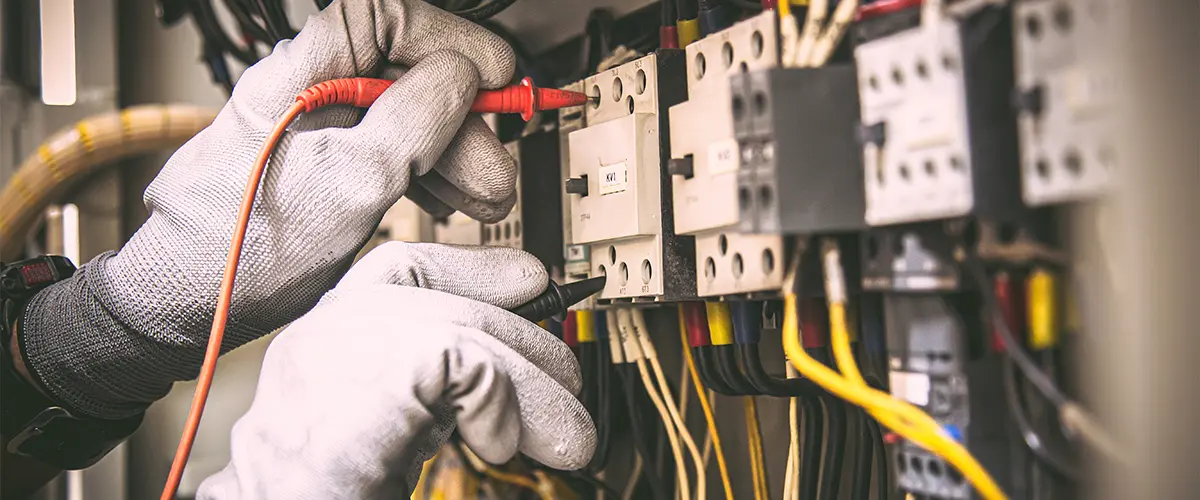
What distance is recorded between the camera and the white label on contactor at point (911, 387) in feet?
2.16

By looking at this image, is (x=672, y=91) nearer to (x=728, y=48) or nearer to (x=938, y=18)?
(x=728, y=48)

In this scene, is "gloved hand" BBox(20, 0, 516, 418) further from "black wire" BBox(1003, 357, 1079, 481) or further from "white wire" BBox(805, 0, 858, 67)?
"black wire" BBox(1003, 357, 1079, 481)

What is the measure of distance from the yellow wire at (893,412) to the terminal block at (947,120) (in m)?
0.11

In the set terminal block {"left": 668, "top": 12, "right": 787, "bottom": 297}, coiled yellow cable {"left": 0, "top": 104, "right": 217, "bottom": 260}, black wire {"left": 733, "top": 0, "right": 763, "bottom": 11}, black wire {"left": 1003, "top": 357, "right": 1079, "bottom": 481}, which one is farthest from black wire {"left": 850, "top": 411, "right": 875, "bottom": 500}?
coiled yellow cable {"left": 0, "top": 104, "right": 217, "bottom": 260}

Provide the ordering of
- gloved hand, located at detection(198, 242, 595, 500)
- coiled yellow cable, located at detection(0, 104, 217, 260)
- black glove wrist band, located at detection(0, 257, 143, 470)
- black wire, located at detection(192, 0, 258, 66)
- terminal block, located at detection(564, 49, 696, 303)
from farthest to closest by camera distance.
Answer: coiled yellow cable, located at detection(0, 104, 217, 260), black wire, located at detection(192, 0, 258, 66), black glove wrist band, located at detection(0, 257, 143, 470), terminal block, located at detection(564, 49, 696, 303), gloved hand, located at detection(198, 242, 595, 500)

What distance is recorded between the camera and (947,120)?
1.95 feet

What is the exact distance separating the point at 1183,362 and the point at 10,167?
1.83 m

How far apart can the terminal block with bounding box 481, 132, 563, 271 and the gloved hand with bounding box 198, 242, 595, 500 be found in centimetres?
32

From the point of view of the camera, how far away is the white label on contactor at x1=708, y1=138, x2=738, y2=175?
81 cm

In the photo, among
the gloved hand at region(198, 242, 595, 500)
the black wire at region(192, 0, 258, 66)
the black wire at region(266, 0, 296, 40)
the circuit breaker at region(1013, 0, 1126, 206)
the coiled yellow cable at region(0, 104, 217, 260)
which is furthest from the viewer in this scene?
the coiled yellow cable at region(0, 104, 217, 260)

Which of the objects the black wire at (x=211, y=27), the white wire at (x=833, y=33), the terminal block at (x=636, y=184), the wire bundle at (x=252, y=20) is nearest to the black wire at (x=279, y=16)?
the wire bundle at (x=252, y=20)

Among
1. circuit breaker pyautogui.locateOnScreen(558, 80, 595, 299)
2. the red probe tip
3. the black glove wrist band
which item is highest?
the red probe tip

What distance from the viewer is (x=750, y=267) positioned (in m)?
0.81

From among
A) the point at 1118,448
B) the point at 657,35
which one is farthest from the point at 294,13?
the point at 1118,448
